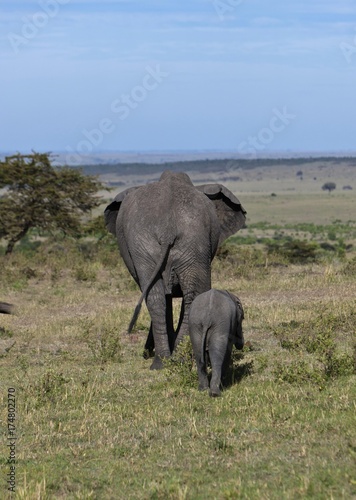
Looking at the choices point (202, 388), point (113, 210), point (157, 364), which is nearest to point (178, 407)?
point (202, 388)

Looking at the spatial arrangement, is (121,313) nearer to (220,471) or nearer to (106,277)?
(106,277)

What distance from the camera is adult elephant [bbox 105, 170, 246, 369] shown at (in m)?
10.8

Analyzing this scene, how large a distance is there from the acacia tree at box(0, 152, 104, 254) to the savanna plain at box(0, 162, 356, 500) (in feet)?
36.5

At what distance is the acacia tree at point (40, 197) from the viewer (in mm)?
29516

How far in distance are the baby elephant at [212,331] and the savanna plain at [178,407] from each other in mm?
237

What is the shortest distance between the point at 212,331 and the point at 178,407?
2.97 feet

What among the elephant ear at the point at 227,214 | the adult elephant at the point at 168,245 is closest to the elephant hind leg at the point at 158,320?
the adult elephant at the point at 168,245

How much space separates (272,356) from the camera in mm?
11562

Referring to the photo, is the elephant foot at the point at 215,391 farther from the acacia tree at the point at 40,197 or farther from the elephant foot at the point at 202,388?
the acacia tree at the point at 40,197

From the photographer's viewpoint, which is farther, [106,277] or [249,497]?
[106,277]

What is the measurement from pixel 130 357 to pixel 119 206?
2201 mm

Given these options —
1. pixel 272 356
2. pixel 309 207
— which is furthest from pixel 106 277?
pixel 309 207

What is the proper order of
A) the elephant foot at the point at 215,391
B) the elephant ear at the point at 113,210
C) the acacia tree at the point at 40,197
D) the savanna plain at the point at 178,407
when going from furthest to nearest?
the acacia tree at the point at 40,197 < the elephant ear at the point at 113,210 < the elephant foot at the point at 215,391 < the savanna plain at the point at 178,407

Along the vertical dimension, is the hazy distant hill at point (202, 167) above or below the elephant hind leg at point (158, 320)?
below
